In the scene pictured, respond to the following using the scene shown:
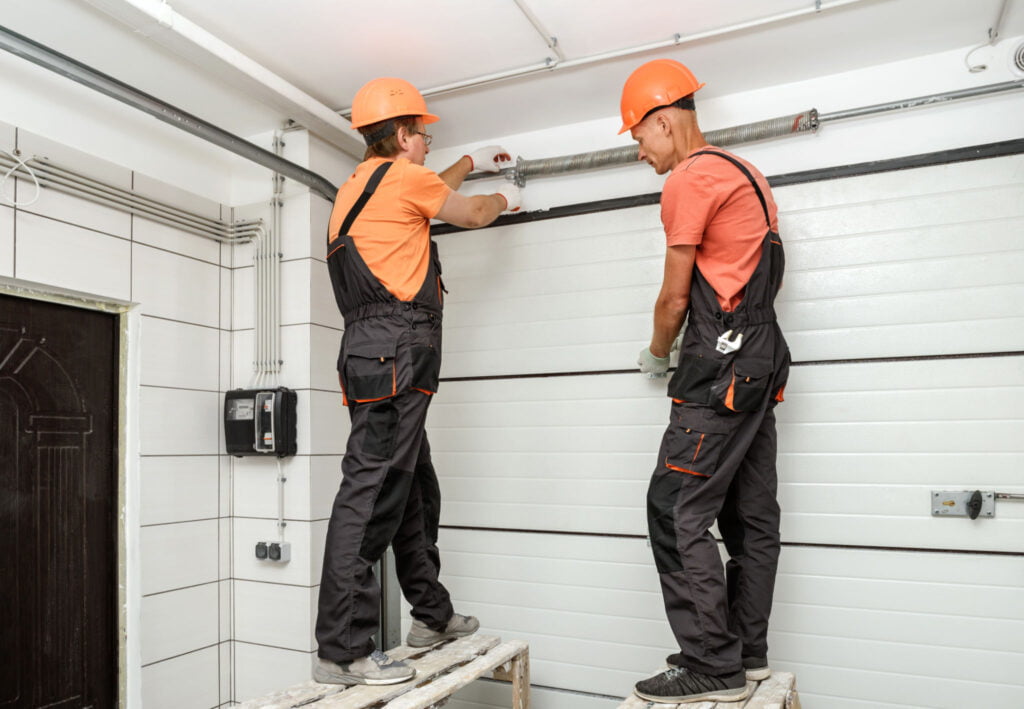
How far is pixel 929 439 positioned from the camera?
107 inches

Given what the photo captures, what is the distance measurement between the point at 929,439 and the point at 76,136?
336cm

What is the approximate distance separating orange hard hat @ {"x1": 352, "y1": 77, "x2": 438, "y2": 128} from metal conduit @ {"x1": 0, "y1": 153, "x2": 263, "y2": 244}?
3.41 ft

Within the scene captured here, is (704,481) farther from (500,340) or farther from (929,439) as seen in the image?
(500,340)

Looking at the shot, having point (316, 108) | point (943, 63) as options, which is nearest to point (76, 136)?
point (316, 108)

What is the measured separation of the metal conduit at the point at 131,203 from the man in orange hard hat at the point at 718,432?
2062mm

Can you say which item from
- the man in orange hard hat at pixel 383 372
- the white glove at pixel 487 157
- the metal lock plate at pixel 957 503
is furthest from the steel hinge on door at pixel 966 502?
the white glove at pixel 487 157

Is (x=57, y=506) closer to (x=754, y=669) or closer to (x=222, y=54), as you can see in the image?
(x=222, y=54)

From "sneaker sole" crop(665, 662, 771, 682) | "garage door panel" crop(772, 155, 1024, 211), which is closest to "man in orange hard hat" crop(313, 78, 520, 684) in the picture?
"sneaker sole" crop(665, 662, 771, 682)

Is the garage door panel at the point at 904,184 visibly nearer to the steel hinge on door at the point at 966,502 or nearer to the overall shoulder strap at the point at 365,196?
the steel hinge on door at the point at 966,502

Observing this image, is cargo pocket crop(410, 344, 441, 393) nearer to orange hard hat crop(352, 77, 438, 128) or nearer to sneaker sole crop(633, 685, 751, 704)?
orange hard hat crop(352, 77, 438, 128)

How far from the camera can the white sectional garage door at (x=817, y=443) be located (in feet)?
8.71

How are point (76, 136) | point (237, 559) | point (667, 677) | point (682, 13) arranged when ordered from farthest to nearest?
point (237, 559) → point (76, 136) → point (682, 13) → point (667, 677)

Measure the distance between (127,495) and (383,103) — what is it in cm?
182

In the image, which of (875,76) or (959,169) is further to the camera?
(875,76)
